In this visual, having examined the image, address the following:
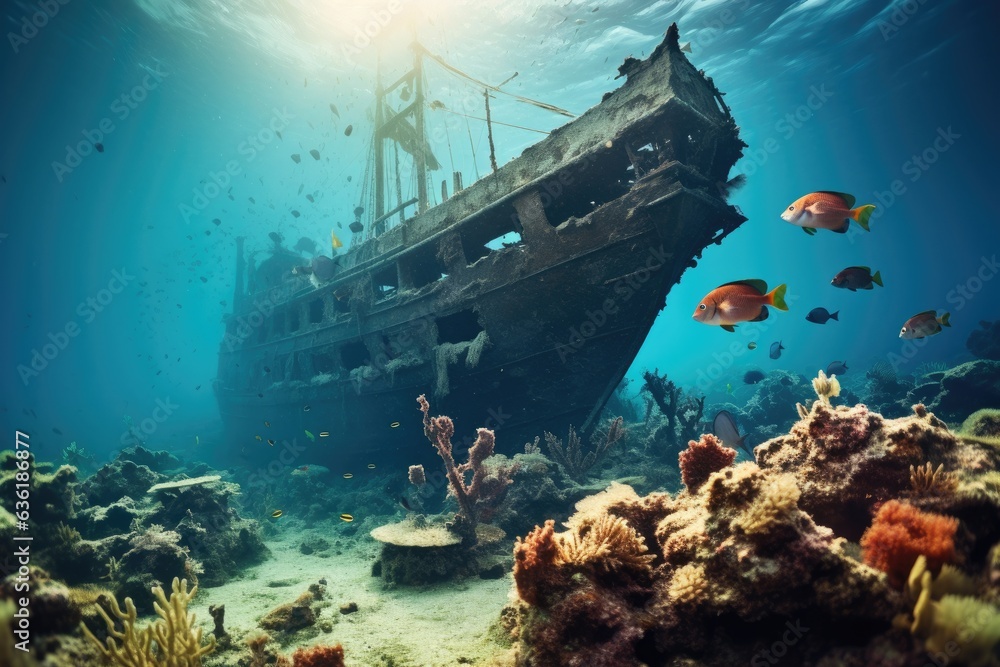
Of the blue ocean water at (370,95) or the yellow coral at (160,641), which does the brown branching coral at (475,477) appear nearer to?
the yellow coral at (160,641)

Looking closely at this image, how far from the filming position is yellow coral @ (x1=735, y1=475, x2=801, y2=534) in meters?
1.87

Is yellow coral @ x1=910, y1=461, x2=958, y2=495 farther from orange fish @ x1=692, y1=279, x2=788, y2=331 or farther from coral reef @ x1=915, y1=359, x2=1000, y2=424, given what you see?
coral reef @ x1=915, y1=359, x2=1000, y2=424

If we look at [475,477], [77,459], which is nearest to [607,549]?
[475,477]

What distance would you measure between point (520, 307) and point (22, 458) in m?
8.15

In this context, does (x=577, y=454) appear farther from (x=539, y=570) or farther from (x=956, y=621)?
(x=956, y=621)

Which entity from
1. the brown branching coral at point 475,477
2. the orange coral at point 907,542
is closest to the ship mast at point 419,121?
the brown branching coral at point 475,477

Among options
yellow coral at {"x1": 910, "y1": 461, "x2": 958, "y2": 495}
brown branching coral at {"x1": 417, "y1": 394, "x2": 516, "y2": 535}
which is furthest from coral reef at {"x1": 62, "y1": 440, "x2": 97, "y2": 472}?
yellow coral at {"x1": 910, "y1": 461, "x2": 958, "y2": 495}

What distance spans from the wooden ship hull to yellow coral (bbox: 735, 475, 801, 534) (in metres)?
5.59

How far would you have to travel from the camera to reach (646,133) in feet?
23.0

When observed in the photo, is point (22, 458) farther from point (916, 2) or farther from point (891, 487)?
point (916, 2)

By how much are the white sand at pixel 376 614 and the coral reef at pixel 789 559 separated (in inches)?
43.8

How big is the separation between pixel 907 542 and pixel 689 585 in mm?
984

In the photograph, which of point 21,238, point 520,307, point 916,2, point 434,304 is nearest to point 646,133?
point 520,307

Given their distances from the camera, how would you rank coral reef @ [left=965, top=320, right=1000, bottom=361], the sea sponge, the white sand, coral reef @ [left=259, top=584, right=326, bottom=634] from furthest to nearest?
coral reef @ [left=965, top=320, right=1000, bottom=361] < coral reef @ [left=259, top=584, right=326, bottom=634] < the white sand < the sea sponge
